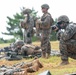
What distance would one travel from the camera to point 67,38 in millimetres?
11781

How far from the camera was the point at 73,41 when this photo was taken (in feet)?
38.5

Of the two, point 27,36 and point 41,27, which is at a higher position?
point 41,27

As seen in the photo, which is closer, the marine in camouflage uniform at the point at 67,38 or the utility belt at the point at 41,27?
the marine in camouflage uniform at the point at 67,38

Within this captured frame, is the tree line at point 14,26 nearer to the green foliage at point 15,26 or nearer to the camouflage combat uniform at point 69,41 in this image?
the green foliage at point 15,26

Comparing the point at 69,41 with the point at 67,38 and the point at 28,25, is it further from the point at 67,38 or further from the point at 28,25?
the point at 28,25

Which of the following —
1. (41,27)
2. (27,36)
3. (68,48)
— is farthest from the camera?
(27,36)

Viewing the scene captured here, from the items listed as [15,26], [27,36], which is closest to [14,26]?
[15,26]

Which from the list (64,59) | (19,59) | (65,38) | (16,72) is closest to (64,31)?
(65,38)

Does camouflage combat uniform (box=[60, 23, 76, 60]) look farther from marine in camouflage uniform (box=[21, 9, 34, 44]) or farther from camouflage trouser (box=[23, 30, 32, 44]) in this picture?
camouflage trouser (box=[23, 30, 32, 44])

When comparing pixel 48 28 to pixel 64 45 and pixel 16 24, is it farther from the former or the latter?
pixel 16 24

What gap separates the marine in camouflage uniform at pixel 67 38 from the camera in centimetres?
1167

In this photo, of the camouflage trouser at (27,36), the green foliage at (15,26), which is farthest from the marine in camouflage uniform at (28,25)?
the green foliage at (15,26)

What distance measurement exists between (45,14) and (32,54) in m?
2.68

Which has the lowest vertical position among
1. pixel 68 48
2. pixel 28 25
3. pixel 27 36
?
pixel 68 48
